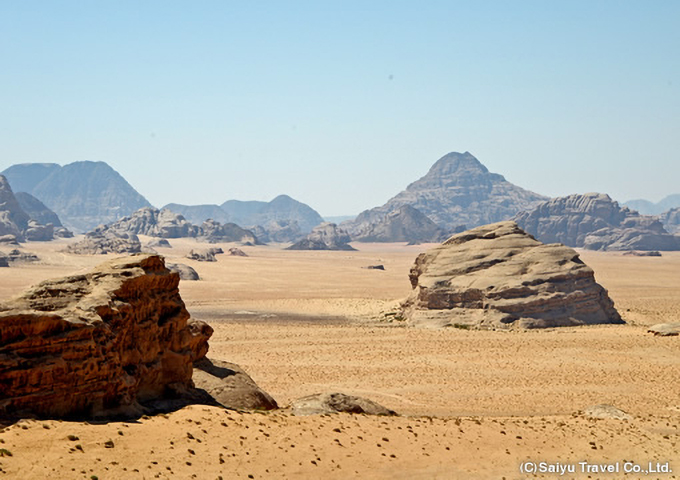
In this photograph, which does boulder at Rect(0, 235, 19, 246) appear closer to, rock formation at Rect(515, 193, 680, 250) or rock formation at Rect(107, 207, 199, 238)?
rock formation at Rect(107, 207, 199, 238)

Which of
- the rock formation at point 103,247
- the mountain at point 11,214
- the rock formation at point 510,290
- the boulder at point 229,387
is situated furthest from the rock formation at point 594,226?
the boulder at point 229,387

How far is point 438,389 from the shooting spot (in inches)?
1110

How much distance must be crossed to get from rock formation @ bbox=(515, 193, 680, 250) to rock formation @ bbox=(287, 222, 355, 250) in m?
43.3

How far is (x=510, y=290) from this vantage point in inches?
1693

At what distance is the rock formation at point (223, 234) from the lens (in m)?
180

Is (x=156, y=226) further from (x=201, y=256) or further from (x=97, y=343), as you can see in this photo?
(x=97, y=343)

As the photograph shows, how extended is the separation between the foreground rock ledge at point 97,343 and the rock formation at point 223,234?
159 m

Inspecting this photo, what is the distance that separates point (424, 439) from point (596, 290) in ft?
92.6

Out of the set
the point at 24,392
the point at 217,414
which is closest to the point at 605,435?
the point at 217,414

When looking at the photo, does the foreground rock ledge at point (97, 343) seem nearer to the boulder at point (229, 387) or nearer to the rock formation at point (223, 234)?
the boulder at point (229, 387)

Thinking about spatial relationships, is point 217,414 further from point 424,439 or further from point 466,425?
point 466,425

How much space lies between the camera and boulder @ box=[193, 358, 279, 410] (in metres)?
20.9

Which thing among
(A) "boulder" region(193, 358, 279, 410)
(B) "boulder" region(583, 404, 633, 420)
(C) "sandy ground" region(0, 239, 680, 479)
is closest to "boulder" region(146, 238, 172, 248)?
(C) "sandy ground" region(0, 239, 680, 479)

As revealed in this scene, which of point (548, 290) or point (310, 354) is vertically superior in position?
point (548, 290)
